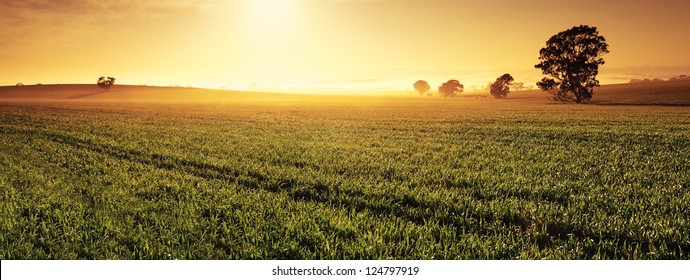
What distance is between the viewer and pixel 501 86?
284ft

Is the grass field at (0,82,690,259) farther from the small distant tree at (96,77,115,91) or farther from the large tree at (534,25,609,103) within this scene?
the small distant tree at (96,77,115,91)

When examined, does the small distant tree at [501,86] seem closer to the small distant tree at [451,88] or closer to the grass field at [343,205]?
the small distant tree at [451,88]

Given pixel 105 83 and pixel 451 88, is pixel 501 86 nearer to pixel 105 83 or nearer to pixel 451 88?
pixel 451 88

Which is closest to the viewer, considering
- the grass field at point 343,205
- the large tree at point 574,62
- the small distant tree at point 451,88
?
the grass field at point 343,205

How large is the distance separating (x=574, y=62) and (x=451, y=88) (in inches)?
2357

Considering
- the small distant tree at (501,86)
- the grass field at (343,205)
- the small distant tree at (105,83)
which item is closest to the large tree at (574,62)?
the small distant tree at (501,86)

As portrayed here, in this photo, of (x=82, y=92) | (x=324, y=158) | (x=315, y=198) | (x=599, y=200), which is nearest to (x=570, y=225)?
(x=599, y=200)

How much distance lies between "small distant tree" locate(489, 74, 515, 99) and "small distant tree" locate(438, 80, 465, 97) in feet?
71.4

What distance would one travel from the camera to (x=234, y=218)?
16.9 feet

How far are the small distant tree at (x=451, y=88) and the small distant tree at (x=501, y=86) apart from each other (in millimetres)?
21758

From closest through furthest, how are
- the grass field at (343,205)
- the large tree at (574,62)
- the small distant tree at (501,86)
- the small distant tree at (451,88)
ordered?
the grass field at (343,205) < the large tree at (574,62) < the small distant tree at (501,86) < the small distant tree at (451,88)

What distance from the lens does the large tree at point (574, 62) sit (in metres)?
54.4

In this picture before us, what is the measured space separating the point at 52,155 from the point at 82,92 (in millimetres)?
126112
